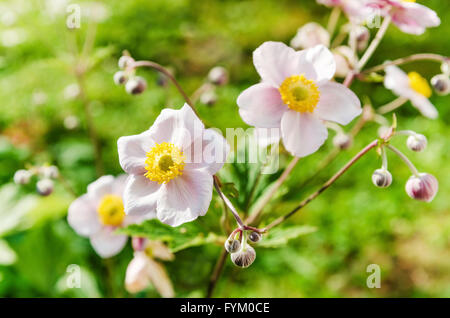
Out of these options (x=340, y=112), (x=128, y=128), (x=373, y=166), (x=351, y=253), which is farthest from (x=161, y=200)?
(x=373, y=166)

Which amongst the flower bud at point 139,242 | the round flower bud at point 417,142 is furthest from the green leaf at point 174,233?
the round flower bud at point 417,142

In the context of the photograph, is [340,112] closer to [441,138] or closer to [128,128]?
[128,128]

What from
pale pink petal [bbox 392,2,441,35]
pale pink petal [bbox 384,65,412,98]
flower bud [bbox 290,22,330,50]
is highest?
pale pink petal [bbox 392,2,441,35]

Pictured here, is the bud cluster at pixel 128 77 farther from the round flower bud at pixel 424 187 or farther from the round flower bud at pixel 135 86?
the round flower bud at pixel 424 187

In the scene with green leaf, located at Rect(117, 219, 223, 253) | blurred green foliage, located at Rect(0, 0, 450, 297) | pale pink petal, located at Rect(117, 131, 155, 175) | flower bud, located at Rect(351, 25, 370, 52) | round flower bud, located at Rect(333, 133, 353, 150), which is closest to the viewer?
pale pink petal, located at Rect(117, 131, 155, 175)

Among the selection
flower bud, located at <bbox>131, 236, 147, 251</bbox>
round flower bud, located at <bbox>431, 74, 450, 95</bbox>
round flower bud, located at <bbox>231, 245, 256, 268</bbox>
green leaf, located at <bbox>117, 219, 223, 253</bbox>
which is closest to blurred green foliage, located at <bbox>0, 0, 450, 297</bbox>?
green leaf, located at <bbox>117, 219, 223, 253</bbox>

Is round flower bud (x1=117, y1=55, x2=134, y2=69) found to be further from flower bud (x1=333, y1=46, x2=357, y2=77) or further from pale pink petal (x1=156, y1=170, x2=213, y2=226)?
flower bud (x1=333, y1=46, x2=357, y2=77)
